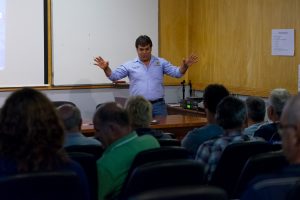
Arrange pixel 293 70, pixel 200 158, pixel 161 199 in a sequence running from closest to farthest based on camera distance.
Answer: pixel 161 199 → pixel 200 158 → pixel 293 70

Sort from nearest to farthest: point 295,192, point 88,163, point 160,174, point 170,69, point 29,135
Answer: point 295,192
point 29,135
point 160,174
point 88,163
point 170,69

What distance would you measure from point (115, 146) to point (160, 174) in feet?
2.05

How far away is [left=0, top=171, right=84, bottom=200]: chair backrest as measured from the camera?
225 cm

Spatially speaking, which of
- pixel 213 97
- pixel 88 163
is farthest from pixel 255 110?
pixel 88 163

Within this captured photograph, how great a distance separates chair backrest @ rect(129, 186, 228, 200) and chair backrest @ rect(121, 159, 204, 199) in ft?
2.61

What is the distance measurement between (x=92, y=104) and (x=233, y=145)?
4.61 m

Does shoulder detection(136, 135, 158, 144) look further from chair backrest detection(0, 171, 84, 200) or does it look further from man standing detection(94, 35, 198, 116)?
man standing detection(94, 35, 198, 116)

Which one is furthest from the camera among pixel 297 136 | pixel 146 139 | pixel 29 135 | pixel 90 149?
pixel 90 149

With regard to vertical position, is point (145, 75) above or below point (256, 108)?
above

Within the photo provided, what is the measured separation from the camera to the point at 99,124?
11.0 ft

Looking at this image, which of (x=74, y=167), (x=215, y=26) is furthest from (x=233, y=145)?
(x=215, y=26)

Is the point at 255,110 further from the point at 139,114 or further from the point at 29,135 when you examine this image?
the point at 29,135

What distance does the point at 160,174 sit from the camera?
8.55 ft

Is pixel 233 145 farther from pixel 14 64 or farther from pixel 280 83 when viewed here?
pixel 14 64
